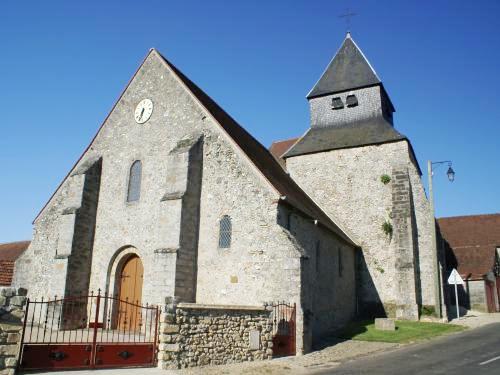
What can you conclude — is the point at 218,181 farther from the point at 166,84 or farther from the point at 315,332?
the point at 315,332

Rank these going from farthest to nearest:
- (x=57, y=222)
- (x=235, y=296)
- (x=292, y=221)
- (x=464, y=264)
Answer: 1. (x=464, y=264)
2. (x=57, y=222)
3. (x=292, y=221)
4. (x=235, y=296)

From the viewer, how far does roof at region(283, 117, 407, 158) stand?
73.4ft

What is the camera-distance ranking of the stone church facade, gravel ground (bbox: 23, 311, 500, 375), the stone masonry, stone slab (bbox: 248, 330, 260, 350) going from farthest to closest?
1. the stone church facade
2. the stone masonry
3. stone slab (bbox: 248, 330, 260, 350)
4. gravel ground (bbox: 23, 311, 500, 375)

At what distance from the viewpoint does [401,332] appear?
1580 centimetres

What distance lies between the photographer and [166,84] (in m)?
17.0

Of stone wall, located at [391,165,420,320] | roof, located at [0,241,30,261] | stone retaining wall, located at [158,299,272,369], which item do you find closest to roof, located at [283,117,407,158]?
stone wall, located at [391,165,420,320]

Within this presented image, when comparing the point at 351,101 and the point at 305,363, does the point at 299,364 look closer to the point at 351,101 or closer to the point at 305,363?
the point at 305,363

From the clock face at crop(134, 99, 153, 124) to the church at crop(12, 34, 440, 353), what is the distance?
0.06 metres

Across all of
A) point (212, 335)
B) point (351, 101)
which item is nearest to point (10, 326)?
point (212, 335)

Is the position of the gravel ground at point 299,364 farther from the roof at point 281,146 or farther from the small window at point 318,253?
the roof at point 281,146

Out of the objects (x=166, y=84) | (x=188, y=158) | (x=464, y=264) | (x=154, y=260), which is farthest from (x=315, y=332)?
(x=464, y=264)

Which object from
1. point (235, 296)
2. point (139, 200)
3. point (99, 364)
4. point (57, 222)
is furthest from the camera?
point (57, 222)

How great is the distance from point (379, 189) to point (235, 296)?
1111 centimetres

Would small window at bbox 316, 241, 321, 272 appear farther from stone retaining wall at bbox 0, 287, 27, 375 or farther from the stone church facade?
stone retaining wall at bbox 0, 287, 27, 375
